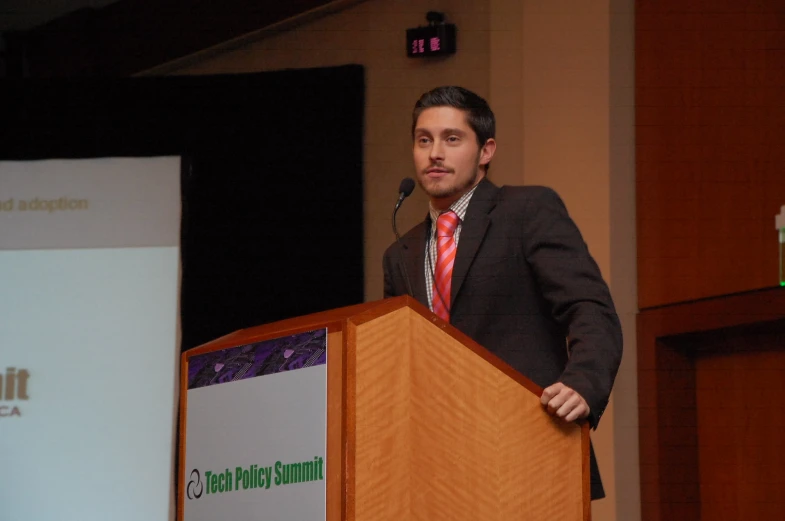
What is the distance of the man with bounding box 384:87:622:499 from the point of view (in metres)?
2.15

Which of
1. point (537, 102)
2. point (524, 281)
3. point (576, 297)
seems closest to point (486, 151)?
point (524, 281)

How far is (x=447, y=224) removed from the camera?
92.8 inches

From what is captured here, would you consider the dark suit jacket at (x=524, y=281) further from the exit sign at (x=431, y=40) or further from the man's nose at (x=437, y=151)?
the exit sign at (x=431, y=40)

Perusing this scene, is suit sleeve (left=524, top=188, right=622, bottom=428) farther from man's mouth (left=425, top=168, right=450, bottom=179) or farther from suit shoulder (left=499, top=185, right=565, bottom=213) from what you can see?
man's mouth (left=425, top=168, right=450, bottom=179)

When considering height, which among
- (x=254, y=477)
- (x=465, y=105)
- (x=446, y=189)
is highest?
(x=465, y=105)

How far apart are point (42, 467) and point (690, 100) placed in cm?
282

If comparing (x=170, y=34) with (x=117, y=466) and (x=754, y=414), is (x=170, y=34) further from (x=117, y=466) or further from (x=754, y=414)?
(x=754, y=414)

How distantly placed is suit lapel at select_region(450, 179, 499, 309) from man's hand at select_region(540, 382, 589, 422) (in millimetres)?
494

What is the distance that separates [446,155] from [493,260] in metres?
0.28

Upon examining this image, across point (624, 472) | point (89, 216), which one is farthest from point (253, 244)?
point (624, 472)

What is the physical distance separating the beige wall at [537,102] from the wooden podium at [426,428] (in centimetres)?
190

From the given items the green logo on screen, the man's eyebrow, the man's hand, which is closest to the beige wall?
the man's eyebrow

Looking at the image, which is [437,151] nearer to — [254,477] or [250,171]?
[254,477]

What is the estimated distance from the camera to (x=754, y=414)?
330cm
